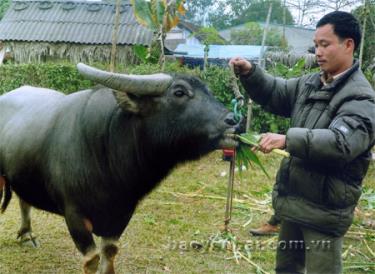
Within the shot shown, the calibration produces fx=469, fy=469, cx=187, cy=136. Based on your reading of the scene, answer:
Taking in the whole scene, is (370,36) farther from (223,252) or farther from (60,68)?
(223,252)

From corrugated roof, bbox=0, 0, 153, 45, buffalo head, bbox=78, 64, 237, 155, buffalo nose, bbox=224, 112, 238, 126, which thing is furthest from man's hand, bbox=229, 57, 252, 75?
corrugated roof, bbox=0, 0, 153, 45

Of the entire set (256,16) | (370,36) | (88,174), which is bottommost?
(256,16)

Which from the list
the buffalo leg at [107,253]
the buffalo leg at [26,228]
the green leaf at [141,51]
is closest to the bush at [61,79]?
the green leaf at [141,51]

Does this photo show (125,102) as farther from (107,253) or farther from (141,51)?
(141,51)

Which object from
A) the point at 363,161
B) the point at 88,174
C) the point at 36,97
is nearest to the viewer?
the point at 363,161

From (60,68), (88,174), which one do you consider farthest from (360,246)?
(60,68)

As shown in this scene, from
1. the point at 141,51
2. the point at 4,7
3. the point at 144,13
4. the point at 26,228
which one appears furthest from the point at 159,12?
the point at 4,7

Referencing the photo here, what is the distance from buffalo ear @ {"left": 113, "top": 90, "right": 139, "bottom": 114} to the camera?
2.71 m

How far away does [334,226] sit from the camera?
2539mm

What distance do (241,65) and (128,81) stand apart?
2.49 feet

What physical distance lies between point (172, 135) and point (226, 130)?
32cm

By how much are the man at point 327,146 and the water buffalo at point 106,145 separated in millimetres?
439

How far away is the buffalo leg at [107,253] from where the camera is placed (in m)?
3.30

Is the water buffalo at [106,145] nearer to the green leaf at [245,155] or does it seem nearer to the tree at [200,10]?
the green leaf at [245,155]
